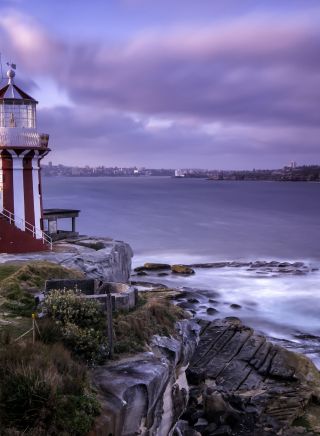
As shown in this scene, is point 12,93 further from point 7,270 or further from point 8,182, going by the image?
point 7,270

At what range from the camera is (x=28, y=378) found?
6820 millimetres

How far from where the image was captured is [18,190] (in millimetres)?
19453

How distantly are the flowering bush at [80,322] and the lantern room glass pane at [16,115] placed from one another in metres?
10.8

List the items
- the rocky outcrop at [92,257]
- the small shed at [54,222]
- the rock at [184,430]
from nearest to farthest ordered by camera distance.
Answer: the rock at [184,430] → the rocky outcrop at [92,257] → the small shed at [54,222]

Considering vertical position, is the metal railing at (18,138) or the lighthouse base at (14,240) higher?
the metal railing at (18,138)

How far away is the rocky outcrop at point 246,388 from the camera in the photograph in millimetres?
13211

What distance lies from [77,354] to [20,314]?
259 cm

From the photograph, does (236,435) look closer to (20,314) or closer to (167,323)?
(167,323)

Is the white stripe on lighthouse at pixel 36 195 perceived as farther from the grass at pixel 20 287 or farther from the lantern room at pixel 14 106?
the grass at pixel 20 287

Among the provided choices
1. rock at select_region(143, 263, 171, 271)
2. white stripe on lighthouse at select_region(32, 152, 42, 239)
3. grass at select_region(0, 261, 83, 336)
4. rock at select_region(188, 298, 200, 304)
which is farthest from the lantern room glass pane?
rock at select_region(143, 263, 171, 271)

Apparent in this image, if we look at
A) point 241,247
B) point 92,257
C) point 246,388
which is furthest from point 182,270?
point 246,388

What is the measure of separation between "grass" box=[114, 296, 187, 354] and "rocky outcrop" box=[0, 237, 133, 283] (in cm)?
610

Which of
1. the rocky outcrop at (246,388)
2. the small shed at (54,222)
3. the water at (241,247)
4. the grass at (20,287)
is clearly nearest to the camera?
the grass at (20,287)

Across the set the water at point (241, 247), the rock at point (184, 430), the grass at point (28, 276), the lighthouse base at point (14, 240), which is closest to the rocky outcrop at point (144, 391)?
the rock at point (184, 430)
